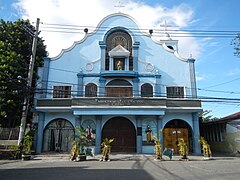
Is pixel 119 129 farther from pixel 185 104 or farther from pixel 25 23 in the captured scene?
pixel 25 23

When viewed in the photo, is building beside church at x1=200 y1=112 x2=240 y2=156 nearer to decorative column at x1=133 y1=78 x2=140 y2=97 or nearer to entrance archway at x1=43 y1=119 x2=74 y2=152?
decorative column at x1=133 y1=78 x2=140 y2=97

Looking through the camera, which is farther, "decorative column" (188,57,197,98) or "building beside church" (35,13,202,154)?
"decorative column" (188,57,197,98)

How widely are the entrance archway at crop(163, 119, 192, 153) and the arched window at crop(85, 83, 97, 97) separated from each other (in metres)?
7.48

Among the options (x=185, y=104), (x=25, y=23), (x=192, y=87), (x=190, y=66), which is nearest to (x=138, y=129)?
(x=185, y=104)

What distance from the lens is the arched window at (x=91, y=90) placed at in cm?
1925

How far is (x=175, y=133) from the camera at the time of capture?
19.3 meters

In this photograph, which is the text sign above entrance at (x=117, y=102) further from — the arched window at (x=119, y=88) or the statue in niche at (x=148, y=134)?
the statue in niche at (x=148, y=134)

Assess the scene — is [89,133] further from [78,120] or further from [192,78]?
[192,78]

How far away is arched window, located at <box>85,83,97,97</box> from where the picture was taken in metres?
19.2

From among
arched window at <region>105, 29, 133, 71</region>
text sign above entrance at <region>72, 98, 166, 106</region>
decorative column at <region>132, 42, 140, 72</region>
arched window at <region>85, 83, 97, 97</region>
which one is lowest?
text sign above entrance at <region>72, 98, 166, 106</region>

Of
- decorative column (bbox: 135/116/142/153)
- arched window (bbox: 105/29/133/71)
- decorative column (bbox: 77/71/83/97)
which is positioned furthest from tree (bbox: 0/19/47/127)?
decorative column (bbox: 135/116/142/153)

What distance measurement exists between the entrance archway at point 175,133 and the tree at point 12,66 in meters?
12.7

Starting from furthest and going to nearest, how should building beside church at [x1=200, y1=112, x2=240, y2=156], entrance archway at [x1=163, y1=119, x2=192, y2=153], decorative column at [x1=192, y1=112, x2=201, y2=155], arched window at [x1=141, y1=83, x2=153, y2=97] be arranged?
arched window at [x1=141, y1=83, x2=153, y2=97] < entrance archway at [x1=163, y1=119, x2=192, y2=153] < building beside church at [x1=200, y1=112, x2=240, y2=156] < decorative column at [x1=192, y1=112, x2=201, y2=155]

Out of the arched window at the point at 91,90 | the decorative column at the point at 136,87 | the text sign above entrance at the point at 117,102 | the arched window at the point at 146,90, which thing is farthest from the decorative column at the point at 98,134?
the arched window at the point at 146,90
